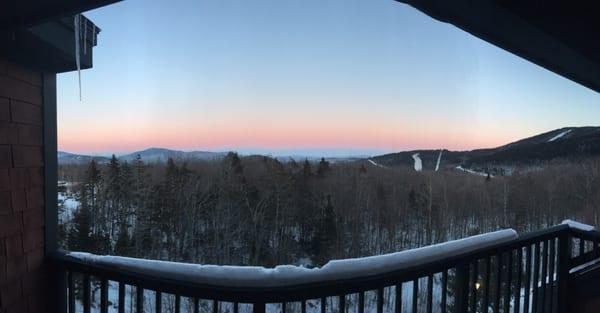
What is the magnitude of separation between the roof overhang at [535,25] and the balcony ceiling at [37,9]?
103 centimetres

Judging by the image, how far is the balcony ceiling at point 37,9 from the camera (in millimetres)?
1213

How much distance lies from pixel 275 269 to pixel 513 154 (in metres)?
38.6

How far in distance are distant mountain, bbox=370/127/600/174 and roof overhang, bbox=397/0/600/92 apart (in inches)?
1239

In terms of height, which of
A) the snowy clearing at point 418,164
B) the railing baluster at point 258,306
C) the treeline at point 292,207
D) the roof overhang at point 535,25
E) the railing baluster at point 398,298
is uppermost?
the roof overhang at point 535,25

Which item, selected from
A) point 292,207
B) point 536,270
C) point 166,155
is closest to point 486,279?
point 536,270

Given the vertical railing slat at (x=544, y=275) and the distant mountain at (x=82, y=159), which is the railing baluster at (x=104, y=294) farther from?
the distant mountain at (x=82, y=159)

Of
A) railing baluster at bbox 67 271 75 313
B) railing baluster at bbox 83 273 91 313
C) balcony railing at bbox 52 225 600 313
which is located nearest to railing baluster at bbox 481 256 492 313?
balcony railing at bbox 52 225 600 313

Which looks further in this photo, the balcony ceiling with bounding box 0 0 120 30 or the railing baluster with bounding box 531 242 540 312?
the railing baluster with bounding box 531 242 540 312

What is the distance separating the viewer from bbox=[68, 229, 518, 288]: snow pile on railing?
1.42m

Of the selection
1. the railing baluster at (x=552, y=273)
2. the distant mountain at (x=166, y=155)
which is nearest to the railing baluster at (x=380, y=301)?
the railing baluster at (x=552, y=273)

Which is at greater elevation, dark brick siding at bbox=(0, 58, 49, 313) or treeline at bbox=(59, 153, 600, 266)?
dark brick siding at bbox=(0, 58, 49, 313)

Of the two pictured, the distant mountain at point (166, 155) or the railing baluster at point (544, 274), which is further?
the distant mountain at point (166, 155)

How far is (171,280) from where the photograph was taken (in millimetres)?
1501

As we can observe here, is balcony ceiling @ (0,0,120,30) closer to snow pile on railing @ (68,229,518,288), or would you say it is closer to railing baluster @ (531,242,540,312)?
snow pile on railing @ (68,229,518,288)
